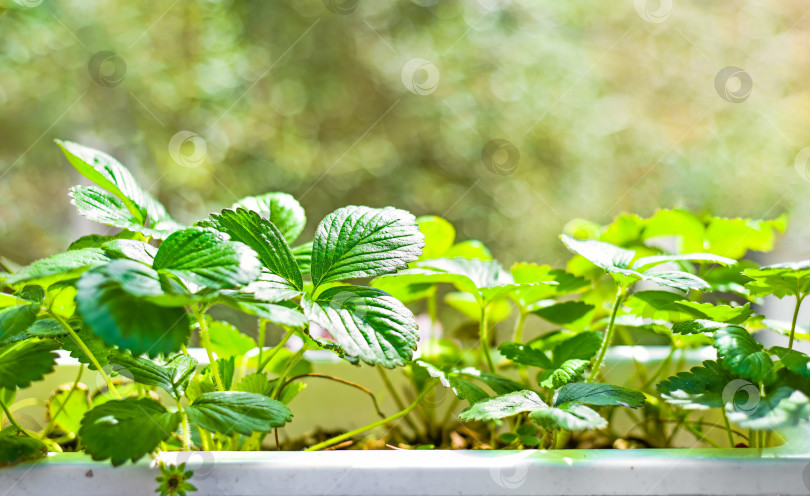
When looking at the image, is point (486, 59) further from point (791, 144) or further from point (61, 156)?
point (61, 156)

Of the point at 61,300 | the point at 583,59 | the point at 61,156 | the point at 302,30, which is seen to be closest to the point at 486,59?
the point at 583,59

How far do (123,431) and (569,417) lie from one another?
29 cm

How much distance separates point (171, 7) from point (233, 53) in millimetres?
227

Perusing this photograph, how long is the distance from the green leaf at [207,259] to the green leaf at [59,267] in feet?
0.14

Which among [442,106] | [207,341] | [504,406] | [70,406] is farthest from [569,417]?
[442,106]

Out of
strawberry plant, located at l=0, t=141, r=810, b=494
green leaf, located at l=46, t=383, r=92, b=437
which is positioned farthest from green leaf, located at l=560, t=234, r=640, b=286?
green leaf, located at l=46, t=383, r=92, b=437

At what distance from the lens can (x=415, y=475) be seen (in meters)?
0.41

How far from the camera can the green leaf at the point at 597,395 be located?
0.42 metres

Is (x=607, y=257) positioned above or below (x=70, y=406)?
above

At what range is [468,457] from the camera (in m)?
0.42

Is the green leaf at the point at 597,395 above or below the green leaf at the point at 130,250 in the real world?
below

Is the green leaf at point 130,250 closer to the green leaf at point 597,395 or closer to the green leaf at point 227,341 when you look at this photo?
the green leaf at point 227,341

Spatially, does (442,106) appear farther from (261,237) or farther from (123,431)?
(123,431)

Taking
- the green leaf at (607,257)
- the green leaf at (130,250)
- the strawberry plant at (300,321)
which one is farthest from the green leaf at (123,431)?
the green leaf at (607,257)
